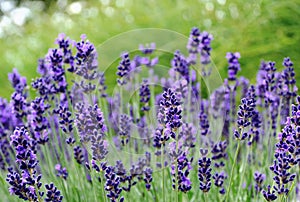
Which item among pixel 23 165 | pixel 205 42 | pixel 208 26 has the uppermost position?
pixel 208 26

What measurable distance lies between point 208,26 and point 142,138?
4277 mm

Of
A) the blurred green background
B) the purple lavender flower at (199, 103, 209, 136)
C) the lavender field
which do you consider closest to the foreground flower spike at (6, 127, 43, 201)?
the lavender field

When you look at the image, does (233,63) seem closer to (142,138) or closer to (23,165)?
(142,138)

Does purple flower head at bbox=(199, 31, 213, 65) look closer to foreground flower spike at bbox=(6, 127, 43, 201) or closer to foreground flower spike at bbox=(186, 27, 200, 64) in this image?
foreground flower spike at bbox=(186, 27, 200, 64)

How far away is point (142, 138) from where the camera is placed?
3.99m

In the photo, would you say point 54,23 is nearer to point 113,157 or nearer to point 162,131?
point 113,157

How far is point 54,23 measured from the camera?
441 inches

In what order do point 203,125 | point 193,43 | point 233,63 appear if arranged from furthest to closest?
point 193,43, point 233,63, point 203,125

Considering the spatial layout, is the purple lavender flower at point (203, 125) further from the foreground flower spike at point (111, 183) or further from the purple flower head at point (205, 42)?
the foreground flower spike at point (111, 183)

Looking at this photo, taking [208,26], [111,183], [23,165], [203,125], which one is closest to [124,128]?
[203,125]

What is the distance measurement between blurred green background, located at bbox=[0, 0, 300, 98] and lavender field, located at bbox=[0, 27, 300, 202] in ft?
8.91

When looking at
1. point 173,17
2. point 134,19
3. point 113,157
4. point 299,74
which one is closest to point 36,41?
point 134,19

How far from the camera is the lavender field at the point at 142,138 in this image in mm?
2416

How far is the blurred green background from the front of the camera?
7.16 metres
